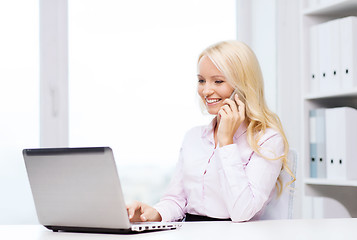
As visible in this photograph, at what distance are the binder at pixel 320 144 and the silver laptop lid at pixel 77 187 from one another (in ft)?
4.77

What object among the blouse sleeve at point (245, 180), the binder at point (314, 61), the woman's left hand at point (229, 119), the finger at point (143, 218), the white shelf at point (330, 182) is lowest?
the finger at point (143, 218)

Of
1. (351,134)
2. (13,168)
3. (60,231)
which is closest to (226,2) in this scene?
(351,134)

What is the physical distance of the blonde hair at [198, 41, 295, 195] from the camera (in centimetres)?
188

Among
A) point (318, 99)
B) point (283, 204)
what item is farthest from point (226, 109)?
point (318, 99)

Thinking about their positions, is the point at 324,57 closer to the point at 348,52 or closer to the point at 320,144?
the point at 348,52

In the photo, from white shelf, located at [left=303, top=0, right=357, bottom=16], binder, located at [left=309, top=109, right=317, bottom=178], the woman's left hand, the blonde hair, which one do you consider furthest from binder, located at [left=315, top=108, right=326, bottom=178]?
the woman's left hand

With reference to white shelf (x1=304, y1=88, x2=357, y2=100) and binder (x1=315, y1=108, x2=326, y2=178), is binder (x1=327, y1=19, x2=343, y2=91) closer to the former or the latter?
white shelf (x1=304, y1=88, x2=357, y2=100)

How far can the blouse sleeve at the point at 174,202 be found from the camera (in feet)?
6.21

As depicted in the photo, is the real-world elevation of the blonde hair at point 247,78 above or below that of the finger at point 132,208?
above

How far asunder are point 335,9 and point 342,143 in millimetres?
648

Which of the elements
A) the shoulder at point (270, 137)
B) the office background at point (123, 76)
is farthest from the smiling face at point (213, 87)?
the office background at point (123, 76)

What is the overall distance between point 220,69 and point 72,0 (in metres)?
1.25

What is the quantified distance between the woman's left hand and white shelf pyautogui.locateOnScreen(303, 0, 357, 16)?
90cm

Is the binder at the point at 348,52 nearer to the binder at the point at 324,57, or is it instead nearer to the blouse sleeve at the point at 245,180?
the binder at the point at 324,57
